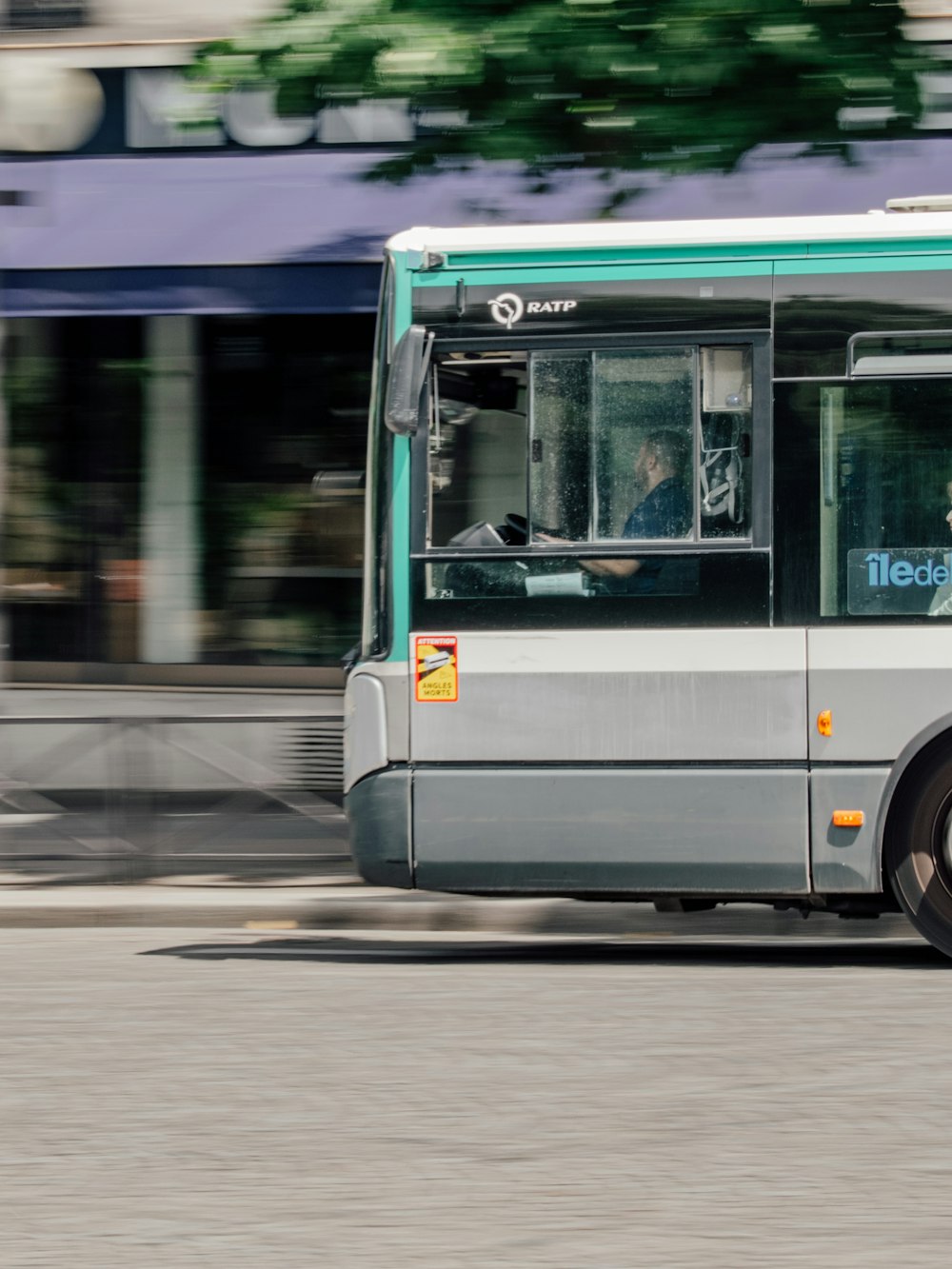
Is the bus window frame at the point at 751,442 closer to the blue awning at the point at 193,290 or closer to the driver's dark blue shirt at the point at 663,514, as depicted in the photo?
the driver's dark blue shirt at the point at 663,514

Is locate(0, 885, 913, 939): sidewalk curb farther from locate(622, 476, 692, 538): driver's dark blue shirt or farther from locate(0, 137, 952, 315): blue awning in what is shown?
locate(0, 137, 952, 315): blue awning

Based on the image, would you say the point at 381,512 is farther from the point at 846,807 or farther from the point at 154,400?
the point at 154,400

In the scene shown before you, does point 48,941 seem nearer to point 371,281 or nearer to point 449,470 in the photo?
point 449,470

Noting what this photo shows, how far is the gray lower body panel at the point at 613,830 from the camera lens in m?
7.96

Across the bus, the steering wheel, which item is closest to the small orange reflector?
the bus

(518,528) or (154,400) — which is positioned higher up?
(154,400)

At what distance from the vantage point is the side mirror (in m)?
8.11

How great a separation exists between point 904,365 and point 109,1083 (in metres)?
4.16

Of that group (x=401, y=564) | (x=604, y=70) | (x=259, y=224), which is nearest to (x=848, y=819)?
(x=401, y=564)

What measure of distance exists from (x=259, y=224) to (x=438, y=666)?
7.62 meters

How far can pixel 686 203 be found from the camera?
13828 millimetres

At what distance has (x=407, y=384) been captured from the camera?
8141 millimetres

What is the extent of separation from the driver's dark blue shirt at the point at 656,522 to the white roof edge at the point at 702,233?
98cm

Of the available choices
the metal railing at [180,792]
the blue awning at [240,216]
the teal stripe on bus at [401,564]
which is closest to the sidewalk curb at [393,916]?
the metal railing at [180,792]
